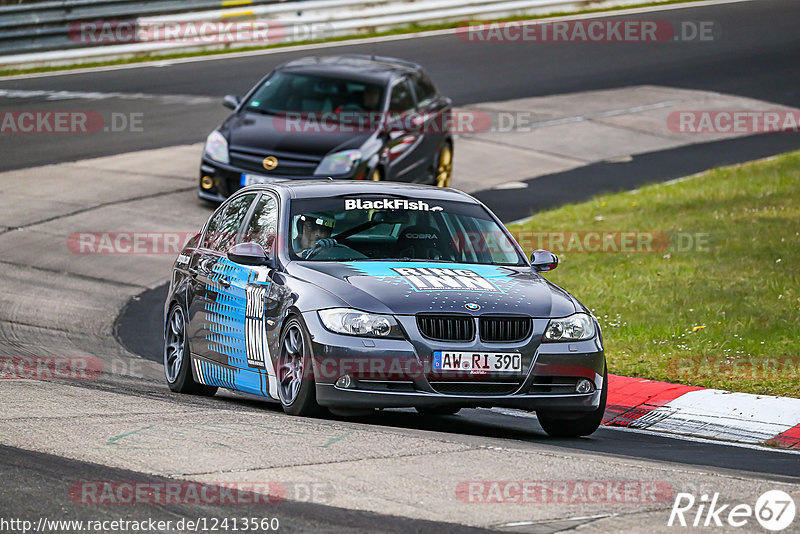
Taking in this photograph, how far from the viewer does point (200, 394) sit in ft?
32.9

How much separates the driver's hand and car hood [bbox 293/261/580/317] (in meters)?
0.30

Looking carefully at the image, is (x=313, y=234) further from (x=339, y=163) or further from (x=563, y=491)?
(x=339, y=163)

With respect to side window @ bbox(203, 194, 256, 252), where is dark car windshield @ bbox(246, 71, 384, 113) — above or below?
below

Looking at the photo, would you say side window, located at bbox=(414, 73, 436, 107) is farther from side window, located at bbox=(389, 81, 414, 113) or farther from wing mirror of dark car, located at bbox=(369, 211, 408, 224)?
wing mirror of dark car, located at bbox=(369, 211, 408, 224)

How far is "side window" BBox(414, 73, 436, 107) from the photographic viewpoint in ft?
64.1

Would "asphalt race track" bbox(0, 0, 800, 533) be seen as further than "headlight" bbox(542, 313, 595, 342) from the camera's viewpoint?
No

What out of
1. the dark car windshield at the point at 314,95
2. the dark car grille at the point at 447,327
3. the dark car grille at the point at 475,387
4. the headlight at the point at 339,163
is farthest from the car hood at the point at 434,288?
the dark car windshield at the point at 314,95

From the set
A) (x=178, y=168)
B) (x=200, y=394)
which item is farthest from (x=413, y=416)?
(x=178, y=168)

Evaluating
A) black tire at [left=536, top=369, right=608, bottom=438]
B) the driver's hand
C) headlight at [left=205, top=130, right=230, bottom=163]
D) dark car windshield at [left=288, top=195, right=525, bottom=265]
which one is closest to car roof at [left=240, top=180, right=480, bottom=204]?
dark car windshield at [left=288, top=195, right=525, bottom=265]

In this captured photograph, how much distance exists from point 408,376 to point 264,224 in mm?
2003

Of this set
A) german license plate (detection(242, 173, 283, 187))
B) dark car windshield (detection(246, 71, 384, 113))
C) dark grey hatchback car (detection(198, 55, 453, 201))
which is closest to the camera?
german license plate (detection(242, 173, 283, 187))

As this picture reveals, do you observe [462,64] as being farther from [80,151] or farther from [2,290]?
[2,290]

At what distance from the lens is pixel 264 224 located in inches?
371

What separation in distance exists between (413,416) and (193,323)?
5.63 ft
